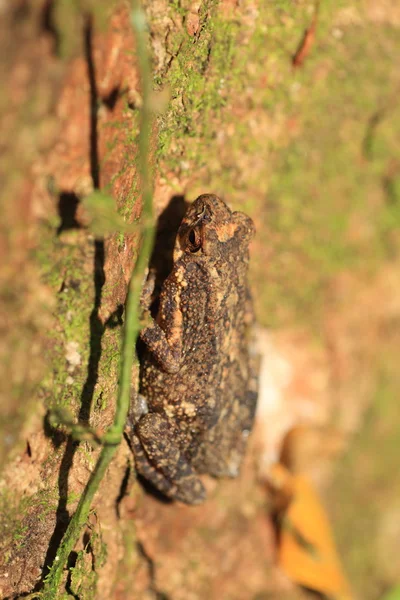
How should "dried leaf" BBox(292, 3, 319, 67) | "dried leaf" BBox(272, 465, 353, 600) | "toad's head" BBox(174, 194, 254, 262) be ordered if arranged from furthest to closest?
"dried leaf" BBox(272, 465, 353, 600), "dried leaf" BBox(292, 3, 319, 67), "toad's head" BBox(174, 194, 254, 262)

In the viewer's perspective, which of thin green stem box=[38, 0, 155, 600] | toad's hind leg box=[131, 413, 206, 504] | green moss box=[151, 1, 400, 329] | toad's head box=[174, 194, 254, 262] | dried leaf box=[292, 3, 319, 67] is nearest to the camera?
thin green stem box=[38, 0, 155, 600]

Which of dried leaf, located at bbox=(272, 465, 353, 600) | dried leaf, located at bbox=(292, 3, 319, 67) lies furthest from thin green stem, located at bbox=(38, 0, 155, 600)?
dried leaf, located at bbox=(272, 465, 353, 600)

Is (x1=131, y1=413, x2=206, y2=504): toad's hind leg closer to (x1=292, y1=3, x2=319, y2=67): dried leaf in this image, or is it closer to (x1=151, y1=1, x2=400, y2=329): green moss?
(x1=151, y1=1, x2=400, y2=329): green moss

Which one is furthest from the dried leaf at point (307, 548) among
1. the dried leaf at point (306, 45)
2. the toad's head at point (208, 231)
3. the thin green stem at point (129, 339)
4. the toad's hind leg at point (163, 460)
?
the dried leaf at point (306, 45)

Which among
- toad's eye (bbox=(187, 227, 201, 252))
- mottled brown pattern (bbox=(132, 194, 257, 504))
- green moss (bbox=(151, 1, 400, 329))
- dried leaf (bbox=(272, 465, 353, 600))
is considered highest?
green moss (bbox=(151, 1, 400, 329))

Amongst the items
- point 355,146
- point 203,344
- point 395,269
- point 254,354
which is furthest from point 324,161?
point 203,344

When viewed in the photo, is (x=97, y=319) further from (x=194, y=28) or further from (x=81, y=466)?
(x=194, y=28)

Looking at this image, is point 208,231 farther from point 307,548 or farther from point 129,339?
point 307,548
